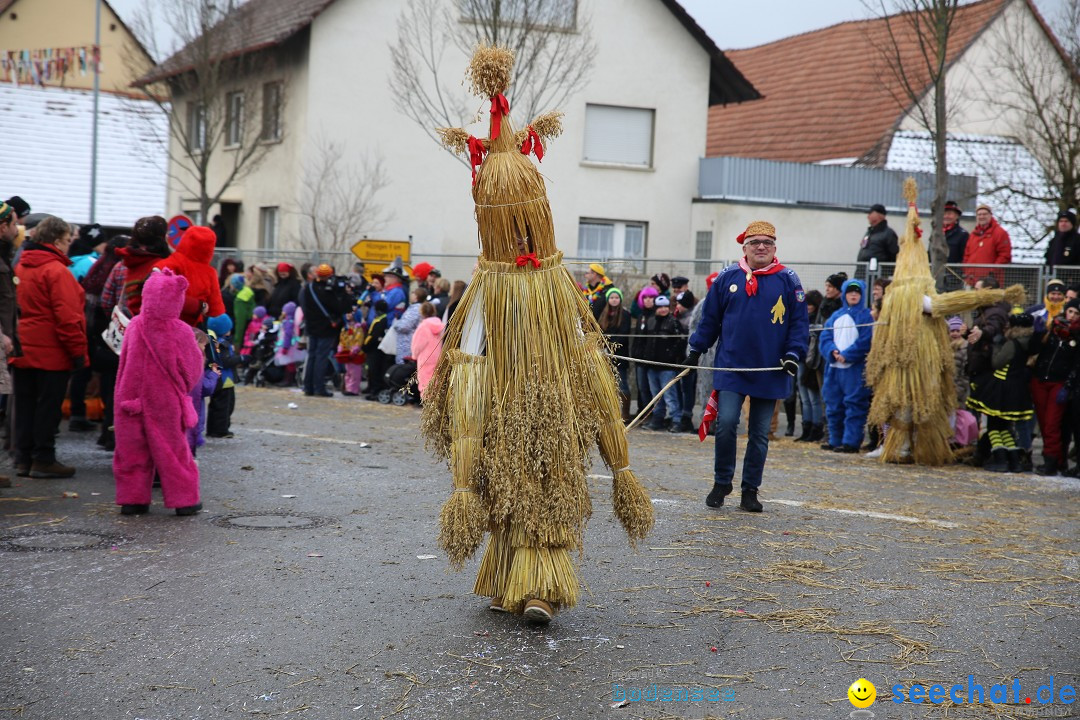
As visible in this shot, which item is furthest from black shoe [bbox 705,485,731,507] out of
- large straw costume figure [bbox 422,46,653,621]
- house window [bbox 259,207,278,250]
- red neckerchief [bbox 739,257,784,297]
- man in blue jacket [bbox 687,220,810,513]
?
house window [bbox 259,207,278,250]

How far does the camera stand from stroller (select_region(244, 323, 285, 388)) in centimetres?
1953

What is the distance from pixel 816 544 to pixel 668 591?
64.6 inches

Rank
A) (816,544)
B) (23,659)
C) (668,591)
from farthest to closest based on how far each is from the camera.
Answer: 1. (816,544)
2. (668,591)
3. (23,659)

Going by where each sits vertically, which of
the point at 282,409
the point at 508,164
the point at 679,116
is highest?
the point at 679,116

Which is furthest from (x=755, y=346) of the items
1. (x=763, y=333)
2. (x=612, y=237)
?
(x=612, y=237)

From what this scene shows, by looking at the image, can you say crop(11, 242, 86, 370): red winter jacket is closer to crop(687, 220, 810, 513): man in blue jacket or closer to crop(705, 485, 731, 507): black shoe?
crop(687, 220, 810, 513): man in blue jacket

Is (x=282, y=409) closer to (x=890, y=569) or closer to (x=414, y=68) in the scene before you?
(x=890, y=569)

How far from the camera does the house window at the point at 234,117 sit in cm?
2953

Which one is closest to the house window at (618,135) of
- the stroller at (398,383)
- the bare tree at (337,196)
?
the bare tree at (337,196)

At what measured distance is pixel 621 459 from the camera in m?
5.97

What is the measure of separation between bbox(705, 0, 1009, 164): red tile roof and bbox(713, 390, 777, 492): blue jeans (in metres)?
20.5

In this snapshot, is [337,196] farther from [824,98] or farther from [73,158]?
[73,158]

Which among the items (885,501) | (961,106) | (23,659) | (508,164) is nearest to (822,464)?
(885,501)

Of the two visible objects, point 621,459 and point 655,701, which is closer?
point 655,701
